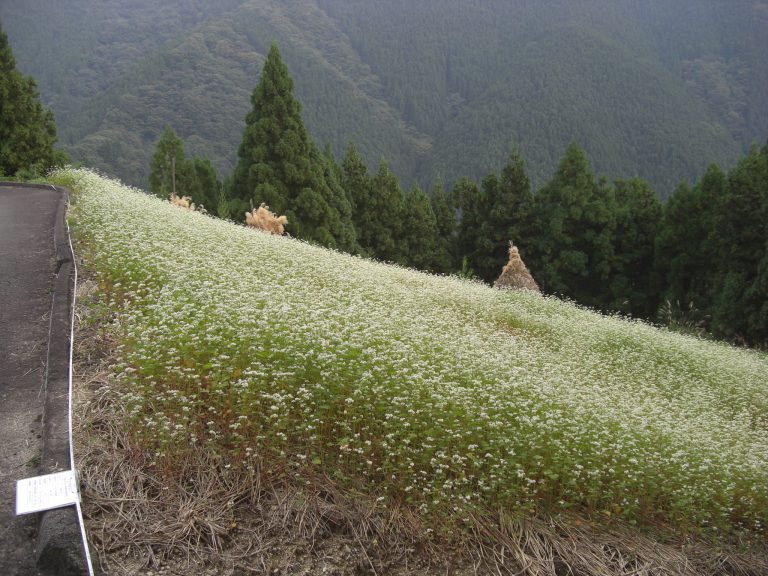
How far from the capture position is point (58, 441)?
4637 mm

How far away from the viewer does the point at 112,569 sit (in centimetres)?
428

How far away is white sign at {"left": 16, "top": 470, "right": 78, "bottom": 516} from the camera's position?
380 cm

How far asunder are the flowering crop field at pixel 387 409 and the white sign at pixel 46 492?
3.59ft

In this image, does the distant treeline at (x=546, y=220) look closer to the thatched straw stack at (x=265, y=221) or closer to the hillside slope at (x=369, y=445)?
the thatched straw stack at (x=265, y=221)

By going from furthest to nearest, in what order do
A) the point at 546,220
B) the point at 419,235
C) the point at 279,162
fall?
the point at 419,235 < the point at 546,220 < the point at 279,162

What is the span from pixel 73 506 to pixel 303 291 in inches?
189

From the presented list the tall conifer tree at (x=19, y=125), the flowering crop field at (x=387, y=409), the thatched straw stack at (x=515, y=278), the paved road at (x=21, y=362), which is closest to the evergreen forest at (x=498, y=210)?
the tall conifer tree at (x=19, y=125)

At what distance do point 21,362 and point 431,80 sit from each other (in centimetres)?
18751

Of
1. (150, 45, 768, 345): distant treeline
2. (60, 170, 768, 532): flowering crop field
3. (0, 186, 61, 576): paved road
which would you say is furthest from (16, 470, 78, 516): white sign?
(150, 45, 768, 345): distant treeline

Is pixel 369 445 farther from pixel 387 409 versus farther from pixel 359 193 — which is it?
pixel 359 193

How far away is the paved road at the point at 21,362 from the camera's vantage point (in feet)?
13.5

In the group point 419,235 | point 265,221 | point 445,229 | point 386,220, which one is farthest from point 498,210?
point 265,221

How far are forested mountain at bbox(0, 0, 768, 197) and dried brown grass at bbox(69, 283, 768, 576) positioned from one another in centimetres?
7340

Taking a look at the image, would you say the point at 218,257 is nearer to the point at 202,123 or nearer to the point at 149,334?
the point at 149,334
